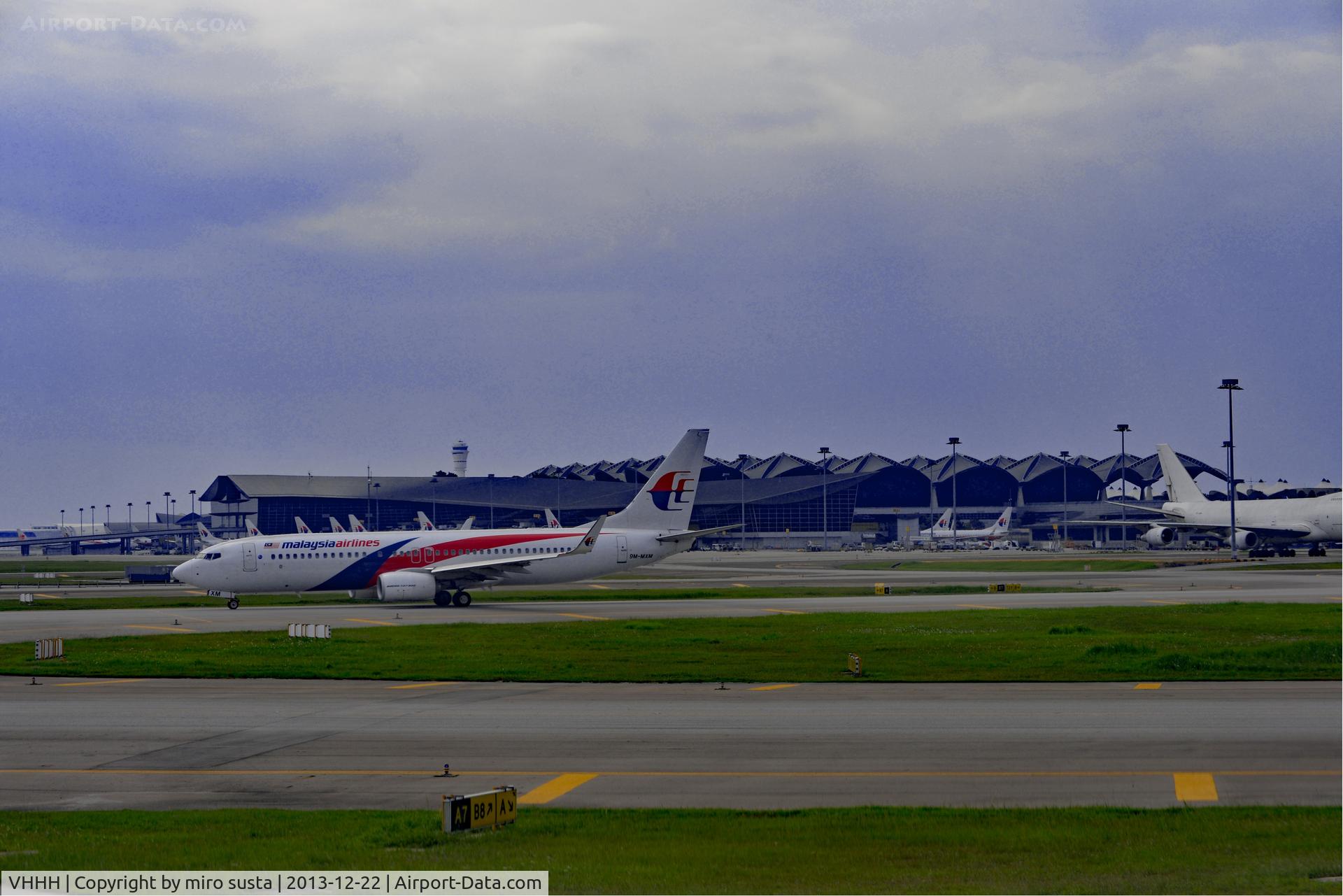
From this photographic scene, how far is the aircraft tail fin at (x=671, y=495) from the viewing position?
2598 inches

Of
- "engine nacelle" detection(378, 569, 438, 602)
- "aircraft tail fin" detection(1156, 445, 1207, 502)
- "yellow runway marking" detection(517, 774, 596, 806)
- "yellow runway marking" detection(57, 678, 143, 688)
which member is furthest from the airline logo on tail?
"aircraft tail fin" detection(1156, 445, 1207, 502)

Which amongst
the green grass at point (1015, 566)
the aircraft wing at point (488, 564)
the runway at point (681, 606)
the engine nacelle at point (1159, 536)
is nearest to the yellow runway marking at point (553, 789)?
the runway at point (681, 606)

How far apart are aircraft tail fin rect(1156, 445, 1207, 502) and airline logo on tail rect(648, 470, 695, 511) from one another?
82.8 metres

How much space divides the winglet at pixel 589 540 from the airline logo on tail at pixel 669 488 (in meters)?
4.55

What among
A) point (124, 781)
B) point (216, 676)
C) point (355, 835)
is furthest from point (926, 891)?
point (216, 676)

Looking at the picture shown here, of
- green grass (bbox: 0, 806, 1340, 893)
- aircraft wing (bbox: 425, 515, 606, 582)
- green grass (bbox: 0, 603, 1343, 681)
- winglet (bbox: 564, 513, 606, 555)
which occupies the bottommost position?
green grass (bbox: 0, 603, 1343, 681)

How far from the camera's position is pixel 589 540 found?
61281 millimetres

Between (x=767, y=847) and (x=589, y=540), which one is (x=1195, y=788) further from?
(x=589, y=540)

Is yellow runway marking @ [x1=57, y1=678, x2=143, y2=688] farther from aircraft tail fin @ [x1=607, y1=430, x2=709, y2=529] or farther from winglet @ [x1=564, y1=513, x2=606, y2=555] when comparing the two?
aircraft tail fin @ [x1=607, y1=430, x2=709, y2=529]

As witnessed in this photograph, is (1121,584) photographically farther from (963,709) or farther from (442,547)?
(963,709)

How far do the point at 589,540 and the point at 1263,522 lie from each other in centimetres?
7985

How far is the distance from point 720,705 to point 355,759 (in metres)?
8.56

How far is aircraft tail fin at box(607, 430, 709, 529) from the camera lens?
66000 mm

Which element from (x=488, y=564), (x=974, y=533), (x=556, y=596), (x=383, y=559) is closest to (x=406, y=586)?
(x=383, y=559)
